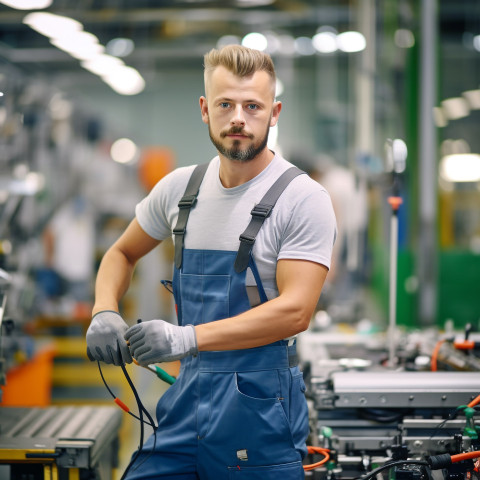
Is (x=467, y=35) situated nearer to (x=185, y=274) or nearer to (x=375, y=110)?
(x=375, y=110)

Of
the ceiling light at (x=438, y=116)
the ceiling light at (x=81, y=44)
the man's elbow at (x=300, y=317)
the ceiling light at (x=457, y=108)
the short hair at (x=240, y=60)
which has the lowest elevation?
the man's elbow at (x=300, y=317)

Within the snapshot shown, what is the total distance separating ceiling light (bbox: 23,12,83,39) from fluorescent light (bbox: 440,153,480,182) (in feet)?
20.0

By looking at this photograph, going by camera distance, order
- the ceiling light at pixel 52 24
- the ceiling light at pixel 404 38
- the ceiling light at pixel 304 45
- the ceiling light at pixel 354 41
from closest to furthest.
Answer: the ceiling light at pixel 52 24
the ceiling light at pixel 404 38
the ceiling light at pixel 354 41
the ceiling light at pixel 304 45

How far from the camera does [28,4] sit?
147 inches

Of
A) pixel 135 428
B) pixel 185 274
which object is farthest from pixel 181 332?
pixel 135 428

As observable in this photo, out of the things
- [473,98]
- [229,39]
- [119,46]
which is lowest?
[473,98]

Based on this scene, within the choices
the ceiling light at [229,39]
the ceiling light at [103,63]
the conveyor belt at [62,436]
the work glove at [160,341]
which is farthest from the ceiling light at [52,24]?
the ceiling light at [229,39]

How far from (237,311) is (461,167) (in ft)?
27.4

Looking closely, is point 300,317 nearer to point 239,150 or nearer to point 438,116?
point 239,150

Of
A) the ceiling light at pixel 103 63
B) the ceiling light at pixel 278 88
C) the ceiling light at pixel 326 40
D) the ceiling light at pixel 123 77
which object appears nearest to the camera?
the ceiling light at pixel 278 88

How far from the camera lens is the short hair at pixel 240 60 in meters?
1.83

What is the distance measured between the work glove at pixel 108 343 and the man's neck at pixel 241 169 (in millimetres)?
548

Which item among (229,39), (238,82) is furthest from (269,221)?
(229,39)

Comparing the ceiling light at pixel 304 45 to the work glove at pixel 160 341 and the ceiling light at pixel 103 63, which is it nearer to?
the ceiling light at pixel 103 63
